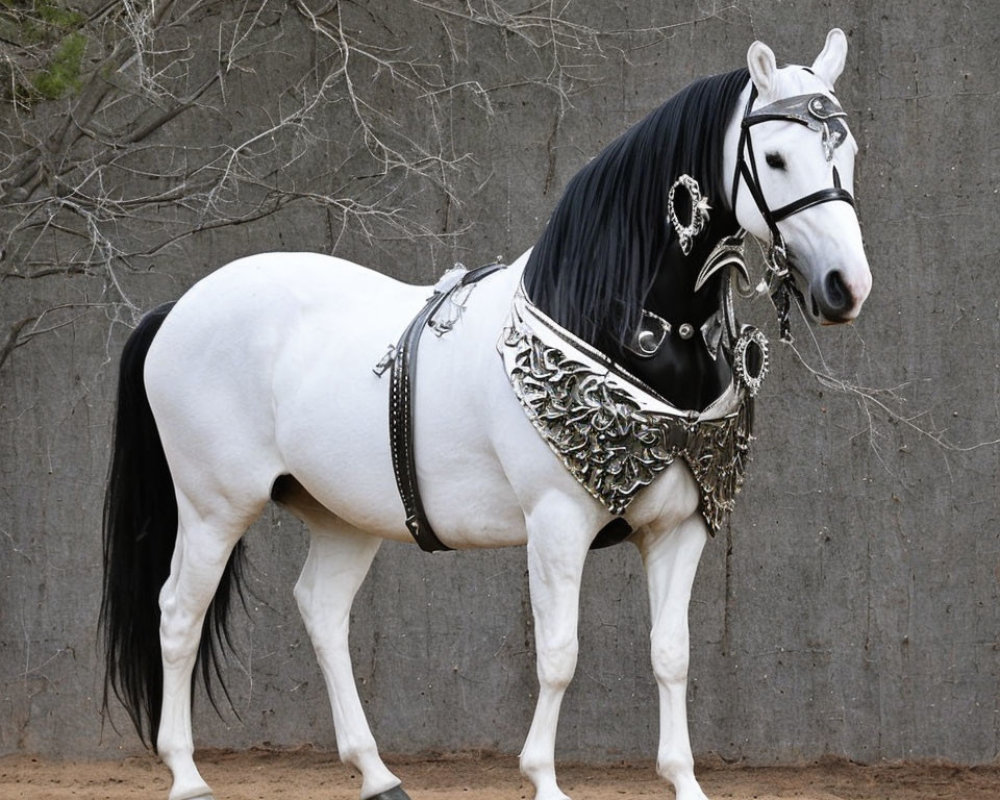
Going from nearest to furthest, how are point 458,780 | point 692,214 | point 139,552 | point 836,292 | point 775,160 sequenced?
point 836,292 → point 775,160 → point 692,214 → point 139,552 → point 458,780

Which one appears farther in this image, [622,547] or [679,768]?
[622,547]

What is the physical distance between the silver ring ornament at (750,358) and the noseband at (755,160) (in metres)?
0.20

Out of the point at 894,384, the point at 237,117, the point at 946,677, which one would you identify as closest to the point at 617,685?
the point at 946,677

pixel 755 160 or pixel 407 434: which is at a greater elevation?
pixel 755 160

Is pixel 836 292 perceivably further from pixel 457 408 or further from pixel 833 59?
pixel 457 408

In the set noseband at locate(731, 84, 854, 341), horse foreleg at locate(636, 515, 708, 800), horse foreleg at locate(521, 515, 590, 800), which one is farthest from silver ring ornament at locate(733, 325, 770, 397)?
horse foreleg at locate(521, 515, 590, 800)

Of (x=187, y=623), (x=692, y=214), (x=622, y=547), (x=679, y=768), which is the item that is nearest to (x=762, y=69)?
(x=692, y=214)

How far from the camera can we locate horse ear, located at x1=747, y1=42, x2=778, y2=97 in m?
2.76

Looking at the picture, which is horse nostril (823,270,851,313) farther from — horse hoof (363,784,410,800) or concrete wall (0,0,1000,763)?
concrete wall (0,0,1000,763)

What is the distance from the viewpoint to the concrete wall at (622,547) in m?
4.90

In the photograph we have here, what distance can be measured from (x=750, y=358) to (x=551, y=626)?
2.46ft

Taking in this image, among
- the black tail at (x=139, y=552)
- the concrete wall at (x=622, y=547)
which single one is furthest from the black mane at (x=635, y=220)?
the concrete wall at (x=622, y=547)

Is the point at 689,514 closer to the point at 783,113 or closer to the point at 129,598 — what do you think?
the point at 783,113

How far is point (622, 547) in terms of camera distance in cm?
504
